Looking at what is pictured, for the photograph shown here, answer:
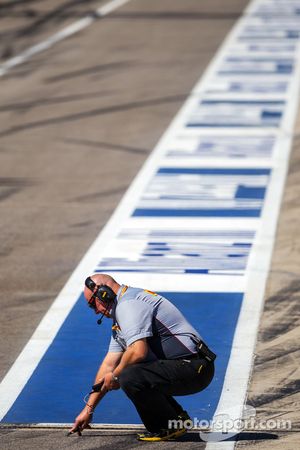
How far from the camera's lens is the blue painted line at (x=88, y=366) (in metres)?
9.66

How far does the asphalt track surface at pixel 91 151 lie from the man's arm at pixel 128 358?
0.60m

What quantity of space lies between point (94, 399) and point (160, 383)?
52cm

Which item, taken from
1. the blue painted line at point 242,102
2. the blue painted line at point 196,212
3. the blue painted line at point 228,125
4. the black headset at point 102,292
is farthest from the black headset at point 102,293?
the blue painted line at point 242,102

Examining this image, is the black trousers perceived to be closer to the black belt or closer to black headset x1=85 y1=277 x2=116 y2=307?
the black belt

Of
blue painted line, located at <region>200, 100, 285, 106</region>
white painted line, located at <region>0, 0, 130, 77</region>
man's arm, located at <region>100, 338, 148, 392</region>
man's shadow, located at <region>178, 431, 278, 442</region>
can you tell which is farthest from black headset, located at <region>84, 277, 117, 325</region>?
white painted line, located at <region>0, 0, 130, 77</region>

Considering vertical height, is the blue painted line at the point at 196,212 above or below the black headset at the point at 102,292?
below

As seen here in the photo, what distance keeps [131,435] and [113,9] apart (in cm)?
2984

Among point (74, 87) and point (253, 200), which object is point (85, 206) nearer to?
point (253, 200)

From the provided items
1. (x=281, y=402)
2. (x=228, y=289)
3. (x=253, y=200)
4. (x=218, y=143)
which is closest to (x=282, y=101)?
(x=218, y=143)

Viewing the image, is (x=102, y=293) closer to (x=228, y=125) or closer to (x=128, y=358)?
(x=128, y=358)

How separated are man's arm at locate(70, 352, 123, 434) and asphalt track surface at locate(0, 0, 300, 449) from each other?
304 millimetres

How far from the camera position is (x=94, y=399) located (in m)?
8.64

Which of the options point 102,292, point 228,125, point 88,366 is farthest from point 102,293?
point 228,125

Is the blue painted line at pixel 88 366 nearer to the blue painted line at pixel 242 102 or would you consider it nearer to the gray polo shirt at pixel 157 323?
the gray polo shirt at pixel 157 323
